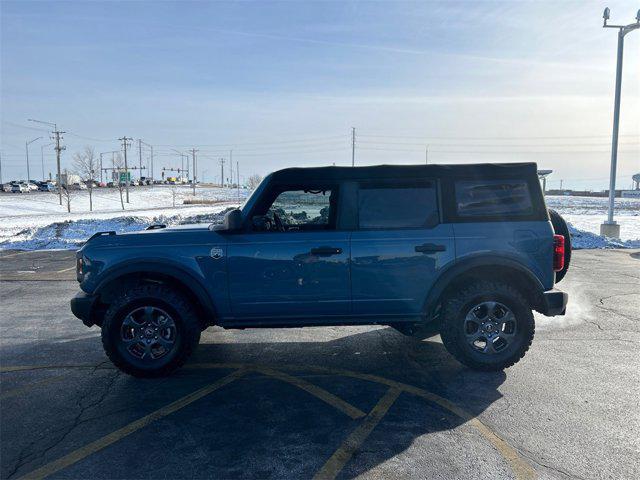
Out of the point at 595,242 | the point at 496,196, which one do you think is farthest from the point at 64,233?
the point at 595,242

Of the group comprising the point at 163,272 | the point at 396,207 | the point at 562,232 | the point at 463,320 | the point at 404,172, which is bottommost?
the point at 463,320

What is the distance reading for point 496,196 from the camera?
4.74 meters

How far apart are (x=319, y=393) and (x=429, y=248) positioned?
69.4 inches

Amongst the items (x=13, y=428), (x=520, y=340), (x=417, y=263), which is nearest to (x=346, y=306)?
(x=417, y=263)

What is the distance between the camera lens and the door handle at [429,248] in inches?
179

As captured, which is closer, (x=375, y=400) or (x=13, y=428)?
(x=13, y=428)

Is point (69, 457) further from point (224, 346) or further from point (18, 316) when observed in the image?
point (18, 316)

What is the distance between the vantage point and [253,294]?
180 inches

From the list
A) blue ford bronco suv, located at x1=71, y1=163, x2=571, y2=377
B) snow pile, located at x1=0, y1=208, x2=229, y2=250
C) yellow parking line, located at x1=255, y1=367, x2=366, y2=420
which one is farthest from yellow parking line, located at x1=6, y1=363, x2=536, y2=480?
snow pile, located at x1=0, y1=208, x2=229, y2=250

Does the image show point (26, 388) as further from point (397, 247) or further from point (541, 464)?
point (541, 464)

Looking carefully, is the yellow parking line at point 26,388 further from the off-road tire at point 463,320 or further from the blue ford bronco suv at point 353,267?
the off-road tire at point 463,320

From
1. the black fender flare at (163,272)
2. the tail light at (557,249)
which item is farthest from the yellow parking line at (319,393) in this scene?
the tail light at (557,249)

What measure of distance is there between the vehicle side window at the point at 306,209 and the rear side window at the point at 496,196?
52.6 inches

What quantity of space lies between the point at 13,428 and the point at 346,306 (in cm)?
297
